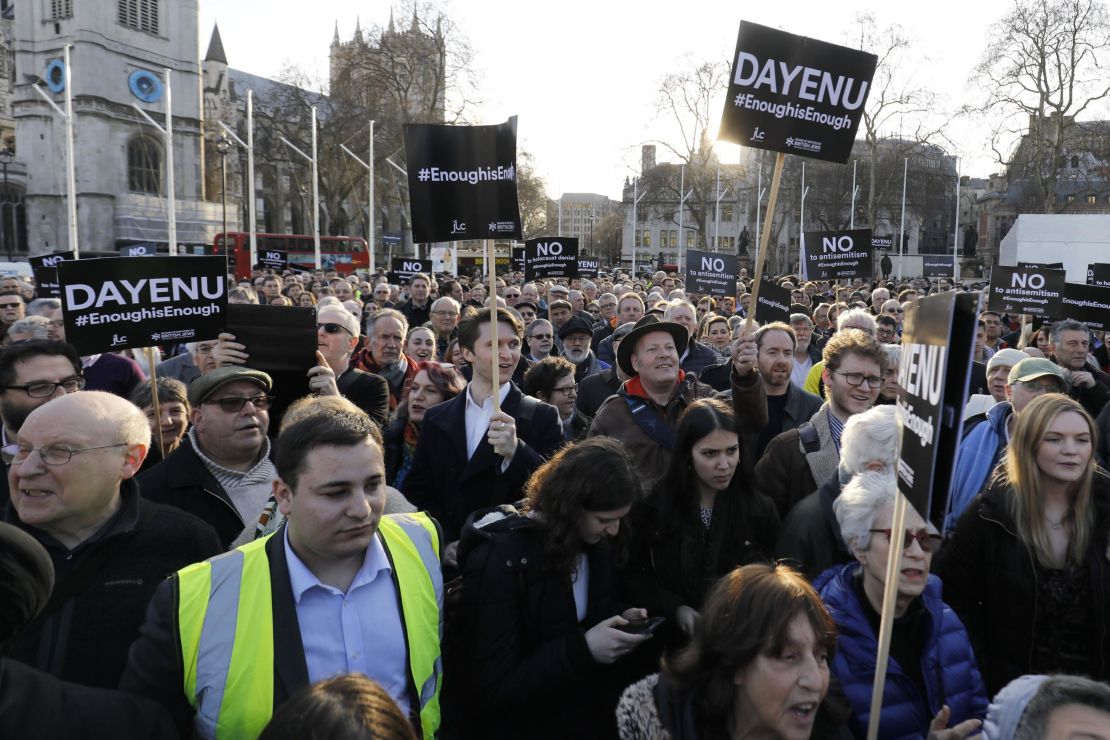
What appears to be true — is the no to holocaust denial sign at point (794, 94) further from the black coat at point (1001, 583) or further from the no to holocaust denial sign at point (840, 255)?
the no to holocaust denial sign at point (840, 255)

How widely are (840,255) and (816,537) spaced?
370 inches

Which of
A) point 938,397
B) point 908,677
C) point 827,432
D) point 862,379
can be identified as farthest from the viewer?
point 862,379

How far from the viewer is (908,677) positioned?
2.55 metres

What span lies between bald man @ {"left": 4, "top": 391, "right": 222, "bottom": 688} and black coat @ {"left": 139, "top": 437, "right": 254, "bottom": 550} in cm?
60

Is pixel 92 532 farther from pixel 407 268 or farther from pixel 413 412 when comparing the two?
pixel 407 268

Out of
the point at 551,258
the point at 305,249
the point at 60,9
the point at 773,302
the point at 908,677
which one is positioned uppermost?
the point at 60,9

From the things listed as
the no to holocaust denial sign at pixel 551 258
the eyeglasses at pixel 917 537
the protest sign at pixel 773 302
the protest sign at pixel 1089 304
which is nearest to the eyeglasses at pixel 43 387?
the eyeglasses at pixel 917 537

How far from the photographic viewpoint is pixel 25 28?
162 feet

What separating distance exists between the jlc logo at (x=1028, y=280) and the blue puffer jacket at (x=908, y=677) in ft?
22.7

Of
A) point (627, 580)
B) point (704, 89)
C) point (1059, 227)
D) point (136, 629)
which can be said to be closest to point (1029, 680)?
point (627, 580)

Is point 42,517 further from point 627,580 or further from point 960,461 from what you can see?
point 960,461

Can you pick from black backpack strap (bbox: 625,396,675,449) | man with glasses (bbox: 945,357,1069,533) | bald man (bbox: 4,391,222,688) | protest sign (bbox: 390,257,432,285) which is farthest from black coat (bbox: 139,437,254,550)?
protest sign (bbox: 390,257,432,285)

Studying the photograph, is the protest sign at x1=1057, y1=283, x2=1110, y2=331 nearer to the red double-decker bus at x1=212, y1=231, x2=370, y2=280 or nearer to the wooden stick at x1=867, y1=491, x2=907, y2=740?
the wooden stick at x1=867, y1=491, x2=907, y2=740

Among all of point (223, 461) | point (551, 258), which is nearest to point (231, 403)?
point (223, 461)
